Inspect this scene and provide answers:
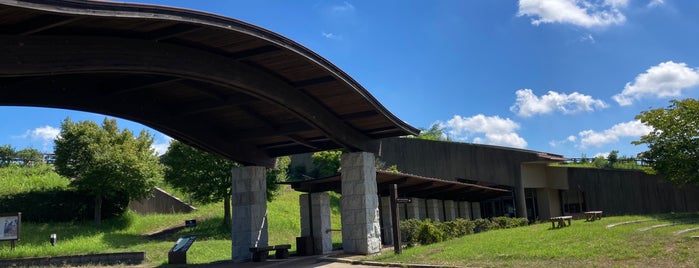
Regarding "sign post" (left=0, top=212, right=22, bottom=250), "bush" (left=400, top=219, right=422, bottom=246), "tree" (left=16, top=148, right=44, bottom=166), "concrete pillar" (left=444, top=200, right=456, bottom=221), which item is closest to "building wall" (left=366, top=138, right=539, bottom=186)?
"concrete pillar" (left=444, top=200, right=456, bottom=221)

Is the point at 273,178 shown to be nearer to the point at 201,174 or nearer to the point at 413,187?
the point at 201,174

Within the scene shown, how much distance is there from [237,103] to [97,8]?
5796mm

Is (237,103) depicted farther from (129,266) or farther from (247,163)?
(129,266)

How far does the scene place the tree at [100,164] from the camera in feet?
86.4

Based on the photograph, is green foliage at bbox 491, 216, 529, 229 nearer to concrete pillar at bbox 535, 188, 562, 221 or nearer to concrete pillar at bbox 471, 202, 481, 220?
concrete pillar at bbox 471, 202, 481, 220

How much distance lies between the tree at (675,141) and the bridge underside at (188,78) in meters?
19.7

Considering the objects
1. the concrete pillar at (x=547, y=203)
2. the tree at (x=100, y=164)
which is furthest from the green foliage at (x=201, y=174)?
the concrete pillar at (x=547, y=203)

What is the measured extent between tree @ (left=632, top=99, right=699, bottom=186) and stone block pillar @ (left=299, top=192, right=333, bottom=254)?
828 inches

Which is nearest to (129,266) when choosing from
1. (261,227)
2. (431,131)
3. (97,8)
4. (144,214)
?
(261,227)

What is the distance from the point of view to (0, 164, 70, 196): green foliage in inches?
1070

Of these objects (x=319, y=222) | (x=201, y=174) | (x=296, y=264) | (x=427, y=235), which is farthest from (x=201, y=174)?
(x=296, y=264)

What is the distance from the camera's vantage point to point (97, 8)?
811cm

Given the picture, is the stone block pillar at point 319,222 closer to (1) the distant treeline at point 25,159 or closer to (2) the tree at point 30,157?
(1) the distant treeline at point 25,159

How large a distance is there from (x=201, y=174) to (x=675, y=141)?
25.2 meters
